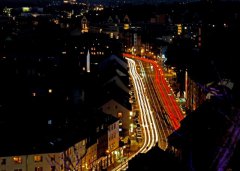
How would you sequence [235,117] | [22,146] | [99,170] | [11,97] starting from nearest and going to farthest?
[235,117] < [22,146] < [99,170] < [11,97]

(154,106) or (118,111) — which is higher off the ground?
(118,111)

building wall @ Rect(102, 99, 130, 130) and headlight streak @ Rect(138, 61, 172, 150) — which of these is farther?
building wall @ Rect(102, 99, 130, 130)

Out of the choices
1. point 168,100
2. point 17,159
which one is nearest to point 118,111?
point 17,159

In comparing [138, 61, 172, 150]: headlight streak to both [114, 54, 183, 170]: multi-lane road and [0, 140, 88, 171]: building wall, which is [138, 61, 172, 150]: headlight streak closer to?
[114, 54, 183, 170]: multi-lane road

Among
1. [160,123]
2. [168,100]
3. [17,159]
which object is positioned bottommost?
[168,100]

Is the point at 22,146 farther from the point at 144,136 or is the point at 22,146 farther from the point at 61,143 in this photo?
the point at 144,136

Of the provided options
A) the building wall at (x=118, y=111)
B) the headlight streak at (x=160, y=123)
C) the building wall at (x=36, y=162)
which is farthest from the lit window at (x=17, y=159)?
the building wall at (x=118, y=111)

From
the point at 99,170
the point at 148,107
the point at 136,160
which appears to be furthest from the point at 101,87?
the point at 136,160

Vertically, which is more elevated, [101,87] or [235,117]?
[235,117]

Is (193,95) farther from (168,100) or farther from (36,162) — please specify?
(36,162)

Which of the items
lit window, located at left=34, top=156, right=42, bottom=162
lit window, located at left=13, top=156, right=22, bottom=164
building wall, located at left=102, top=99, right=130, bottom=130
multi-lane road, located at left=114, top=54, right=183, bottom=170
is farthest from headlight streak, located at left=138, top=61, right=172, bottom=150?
lit window, located at left=13, top=156, right=22, bottom=164

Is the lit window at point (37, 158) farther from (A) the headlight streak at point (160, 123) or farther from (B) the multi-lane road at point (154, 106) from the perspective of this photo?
(A) the headlight streak at point (160, 123)
